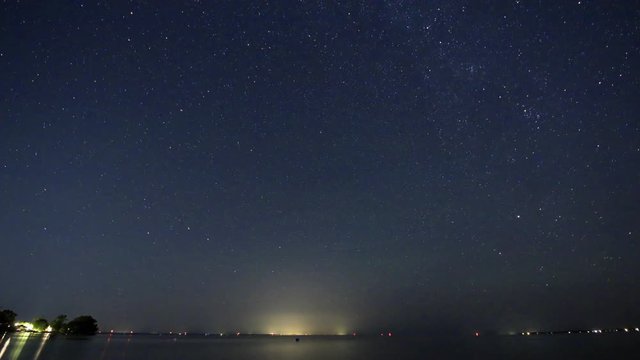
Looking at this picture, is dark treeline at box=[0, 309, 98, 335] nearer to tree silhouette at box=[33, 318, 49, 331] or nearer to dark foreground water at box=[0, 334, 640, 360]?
tree silhouette at box=[33, 318, 49, 331]

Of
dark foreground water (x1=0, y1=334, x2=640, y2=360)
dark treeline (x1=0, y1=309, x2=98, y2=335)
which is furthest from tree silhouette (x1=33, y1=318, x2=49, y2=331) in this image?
dark foreground water (x1=0, y1=334, x2=640, y2=360)

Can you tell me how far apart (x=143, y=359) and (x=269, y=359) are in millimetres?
23696

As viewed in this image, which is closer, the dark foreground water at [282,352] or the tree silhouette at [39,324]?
the dark foreground water at [282,352]

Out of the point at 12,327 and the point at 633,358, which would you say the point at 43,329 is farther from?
the point at 633,358

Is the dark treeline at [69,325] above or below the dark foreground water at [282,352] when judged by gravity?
above

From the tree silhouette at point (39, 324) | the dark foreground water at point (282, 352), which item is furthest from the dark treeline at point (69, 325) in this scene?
the dark foreground water at point (282, 352)

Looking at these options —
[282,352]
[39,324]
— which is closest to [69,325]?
[39,324]

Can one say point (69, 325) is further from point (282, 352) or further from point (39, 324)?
point (282, 352)

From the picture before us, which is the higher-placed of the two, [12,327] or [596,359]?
[12,327]

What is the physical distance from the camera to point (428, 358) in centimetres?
8688

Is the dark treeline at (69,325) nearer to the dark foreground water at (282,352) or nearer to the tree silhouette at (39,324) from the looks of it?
the tree silhouette at (39,324)

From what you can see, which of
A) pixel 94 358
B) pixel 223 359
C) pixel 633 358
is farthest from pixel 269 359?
pixel 633 358

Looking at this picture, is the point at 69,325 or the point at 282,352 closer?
the point at 282,352

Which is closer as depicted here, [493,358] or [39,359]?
[39,359]
